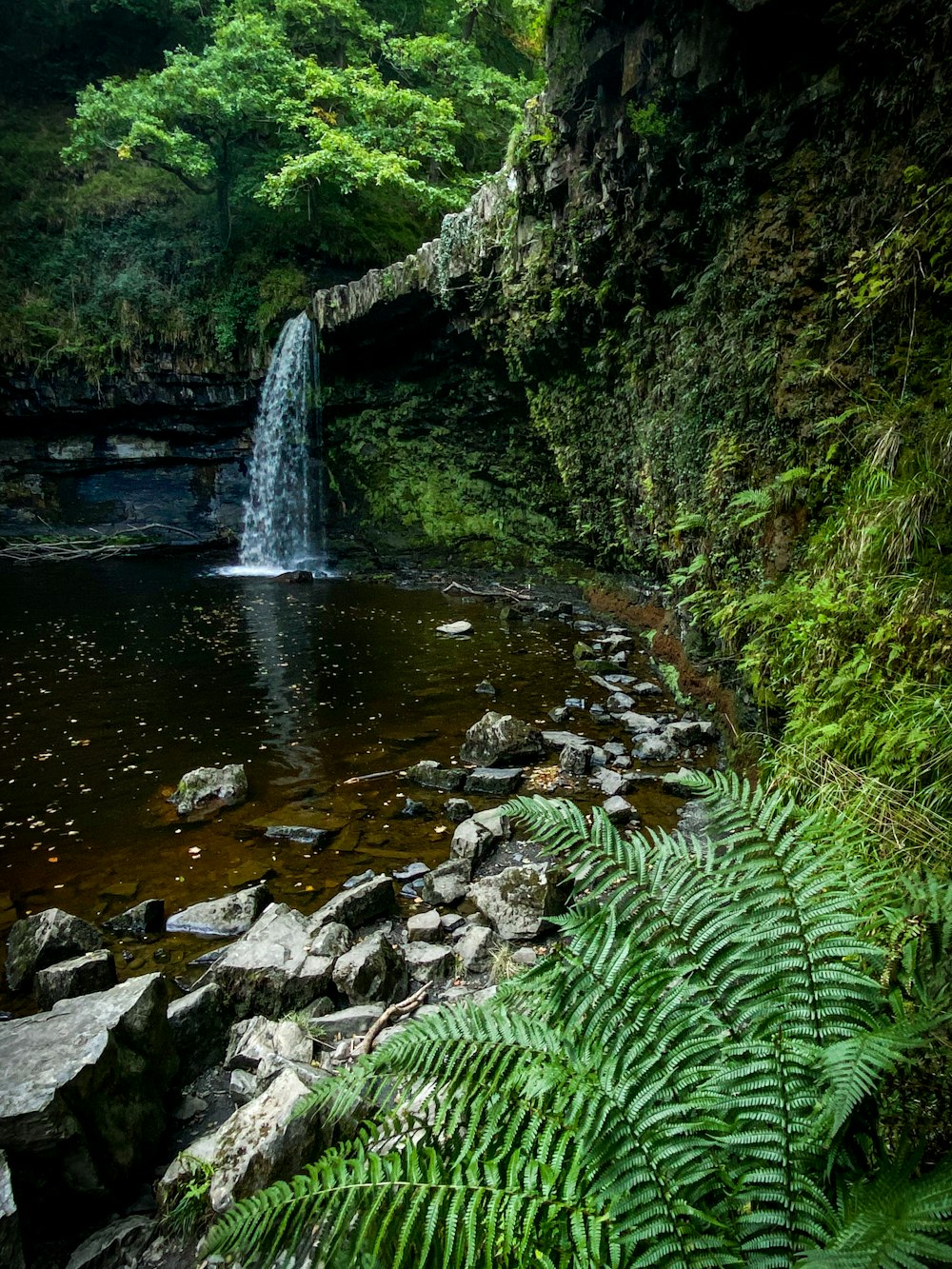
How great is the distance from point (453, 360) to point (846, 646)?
43.8 ft

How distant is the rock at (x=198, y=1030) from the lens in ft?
8.18

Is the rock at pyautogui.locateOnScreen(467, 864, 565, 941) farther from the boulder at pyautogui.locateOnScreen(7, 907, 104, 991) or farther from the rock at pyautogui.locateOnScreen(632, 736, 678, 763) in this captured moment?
the rock at pyautogui.locateOnScreen(632, 736, 678, 763)

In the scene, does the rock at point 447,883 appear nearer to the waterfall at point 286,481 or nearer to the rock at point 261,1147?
the rock at point 261,1147

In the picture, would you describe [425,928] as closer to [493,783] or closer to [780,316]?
[493,783]

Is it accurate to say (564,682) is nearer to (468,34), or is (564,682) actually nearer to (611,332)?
(611,332)

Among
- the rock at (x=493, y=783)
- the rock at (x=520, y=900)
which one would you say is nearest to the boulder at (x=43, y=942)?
the rock at (x=520, y=900)

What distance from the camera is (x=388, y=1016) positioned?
8.41 feet

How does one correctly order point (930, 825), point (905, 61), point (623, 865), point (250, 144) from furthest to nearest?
point (250, 144) < point (905, 61) < point (930, 825) < point (623, 865)

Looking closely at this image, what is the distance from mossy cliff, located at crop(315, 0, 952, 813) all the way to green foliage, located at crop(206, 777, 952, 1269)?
1215 mm

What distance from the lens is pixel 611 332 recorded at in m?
8.97

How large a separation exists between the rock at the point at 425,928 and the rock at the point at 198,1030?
35.5 inches

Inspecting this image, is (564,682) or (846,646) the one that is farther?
(564,682)

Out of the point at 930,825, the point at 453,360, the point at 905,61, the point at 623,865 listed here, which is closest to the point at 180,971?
the point at 623,865

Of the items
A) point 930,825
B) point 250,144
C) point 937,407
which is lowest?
point 930,825
